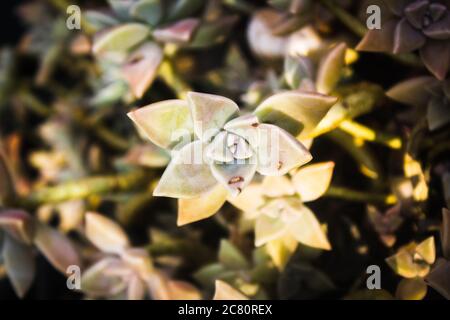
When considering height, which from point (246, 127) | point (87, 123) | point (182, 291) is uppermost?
point (246, 127)

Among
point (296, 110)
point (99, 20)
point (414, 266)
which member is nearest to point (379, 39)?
point (296, 110)

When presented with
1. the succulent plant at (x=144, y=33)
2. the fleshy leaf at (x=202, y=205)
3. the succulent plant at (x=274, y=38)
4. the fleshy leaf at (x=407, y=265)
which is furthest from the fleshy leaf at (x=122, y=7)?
the fleshy leaf at (x=407, y=265)

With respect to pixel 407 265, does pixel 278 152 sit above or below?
above

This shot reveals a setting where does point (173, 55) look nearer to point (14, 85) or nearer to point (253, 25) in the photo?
point (253, 25)

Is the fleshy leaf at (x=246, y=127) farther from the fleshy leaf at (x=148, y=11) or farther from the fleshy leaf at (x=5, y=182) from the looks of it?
the fleshy leaf at (x=5, y=182)

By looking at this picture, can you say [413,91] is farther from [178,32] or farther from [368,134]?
[178,32]
